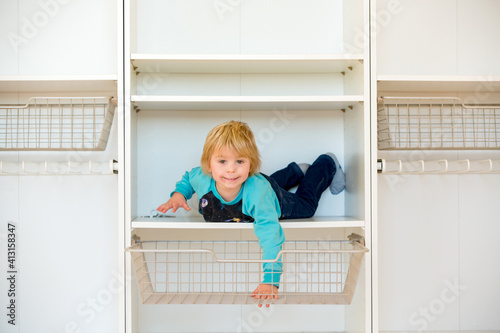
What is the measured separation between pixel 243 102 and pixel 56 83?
2.38 ft

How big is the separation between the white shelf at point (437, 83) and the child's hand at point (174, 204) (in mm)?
865

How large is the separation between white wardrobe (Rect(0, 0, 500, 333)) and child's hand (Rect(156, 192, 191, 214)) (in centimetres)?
20

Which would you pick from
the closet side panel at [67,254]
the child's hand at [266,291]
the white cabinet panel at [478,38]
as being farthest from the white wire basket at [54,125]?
the white cabinet panel at [478,38]

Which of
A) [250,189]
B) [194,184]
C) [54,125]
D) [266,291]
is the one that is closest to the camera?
[266,291]

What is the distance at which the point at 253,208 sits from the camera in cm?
168

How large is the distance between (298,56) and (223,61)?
282 millimetres

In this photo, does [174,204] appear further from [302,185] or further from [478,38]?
[478,38]

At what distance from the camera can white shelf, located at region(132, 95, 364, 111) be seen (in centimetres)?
166

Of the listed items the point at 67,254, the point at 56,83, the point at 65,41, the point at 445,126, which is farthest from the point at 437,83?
the point at 67,254

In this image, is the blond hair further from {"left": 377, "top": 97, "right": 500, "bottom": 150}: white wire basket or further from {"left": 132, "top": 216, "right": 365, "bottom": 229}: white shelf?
{"left": 377, "top": 97, "right": 500, "bottom": 150}: white wire basket

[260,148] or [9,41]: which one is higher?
[9,41]

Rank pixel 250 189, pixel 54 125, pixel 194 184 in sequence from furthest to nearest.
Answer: pixel 54 125 → pixel 194 184 → pixel 250 189

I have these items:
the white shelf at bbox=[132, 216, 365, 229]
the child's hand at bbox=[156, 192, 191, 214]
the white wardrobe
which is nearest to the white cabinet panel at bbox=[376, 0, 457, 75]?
the white wardrobe

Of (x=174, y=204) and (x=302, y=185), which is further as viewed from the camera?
(x=302, y=185)
